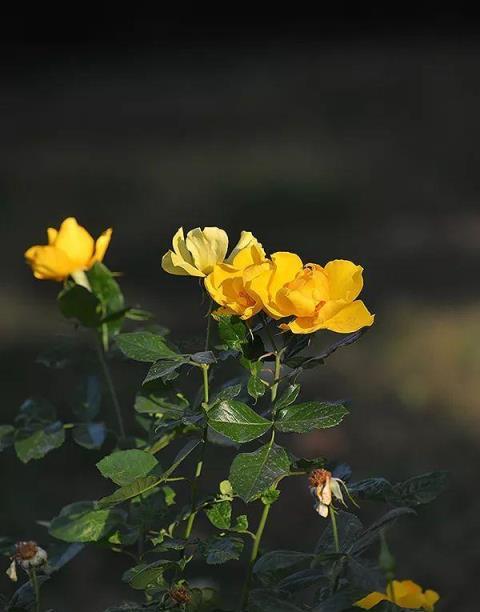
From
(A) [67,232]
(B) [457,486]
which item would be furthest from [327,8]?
(A) [67,232]

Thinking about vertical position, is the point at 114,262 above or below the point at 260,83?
above

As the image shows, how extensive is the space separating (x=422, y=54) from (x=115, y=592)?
198 inches

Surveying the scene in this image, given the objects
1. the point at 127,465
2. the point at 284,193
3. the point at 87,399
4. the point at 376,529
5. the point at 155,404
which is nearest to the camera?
the point at 376,529

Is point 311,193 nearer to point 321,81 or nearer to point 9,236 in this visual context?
point 9,236

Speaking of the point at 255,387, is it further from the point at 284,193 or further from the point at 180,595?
the point at 284,193

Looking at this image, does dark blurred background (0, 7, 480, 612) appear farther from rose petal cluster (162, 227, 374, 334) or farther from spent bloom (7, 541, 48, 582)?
rose petal cluster (162, 227, 374, 334)

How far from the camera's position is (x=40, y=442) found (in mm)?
1087

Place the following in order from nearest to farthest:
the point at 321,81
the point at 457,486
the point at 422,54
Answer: the point at 457,486
the point at 321,81
the point at 422,54

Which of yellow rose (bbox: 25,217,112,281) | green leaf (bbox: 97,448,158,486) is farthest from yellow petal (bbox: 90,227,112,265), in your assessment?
green leaf (bbox: 97,448,158,486)

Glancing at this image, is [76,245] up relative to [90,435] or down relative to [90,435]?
up

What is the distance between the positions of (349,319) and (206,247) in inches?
5.1

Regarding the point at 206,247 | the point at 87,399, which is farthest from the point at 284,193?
the point at 206,247

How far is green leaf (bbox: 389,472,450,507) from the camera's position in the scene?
923mm

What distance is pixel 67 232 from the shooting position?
1.11 m
